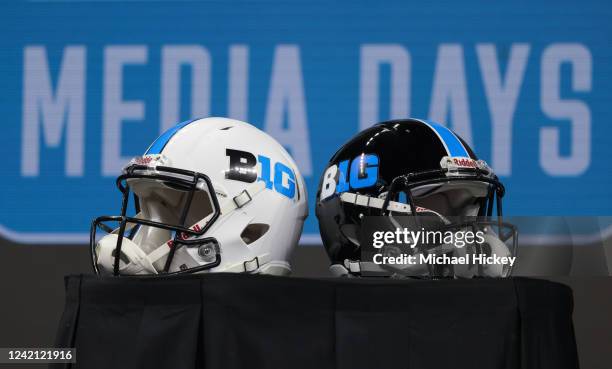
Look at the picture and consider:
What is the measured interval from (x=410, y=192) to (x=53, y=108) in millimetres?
1139

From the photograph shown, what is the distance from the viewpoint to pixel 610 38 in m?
2.20

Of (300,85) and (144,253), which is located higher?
(300,85)

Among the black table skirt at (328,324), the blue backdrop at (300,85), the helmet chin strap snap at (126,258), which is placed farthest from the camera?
the blue backdrop at (300,85)

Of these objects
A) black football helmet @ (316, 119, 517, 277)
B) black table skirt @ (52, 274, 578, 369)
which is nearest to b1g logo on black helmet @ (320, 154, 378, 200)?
black football helmet @ (316, 119, 517, 277)

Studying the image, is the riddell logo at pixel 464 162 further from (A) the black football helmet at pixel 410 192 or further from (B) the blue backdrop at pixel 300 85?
(B) the blue backdrop at pixel 300 85

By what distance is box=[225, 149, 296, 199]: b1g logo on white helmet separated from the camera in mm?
1538

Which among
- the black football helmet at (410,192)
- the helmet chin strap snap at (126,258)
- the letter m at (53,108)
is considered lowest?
the helmet chin strap snap at (126,258)

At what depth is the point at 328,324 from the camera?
1270mm

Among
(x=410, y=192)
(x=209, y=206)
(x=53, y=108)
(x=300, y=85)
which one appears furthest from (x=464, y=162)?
(x=53, y=108)

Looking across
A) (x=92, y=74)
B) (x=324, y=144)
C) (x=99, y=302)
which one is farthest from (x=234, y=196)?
(x=92, y=74)

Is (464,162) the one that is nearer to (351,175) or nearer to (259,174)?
(351,175)

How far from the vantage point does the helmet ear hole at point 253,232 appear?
5.14 feet

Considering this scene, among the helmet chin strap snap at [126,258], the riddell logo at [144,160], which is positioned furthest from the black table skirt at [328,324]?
the riddell logo at [144,160]

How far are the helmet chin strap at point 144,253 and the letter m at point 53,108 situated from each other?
0.78m
